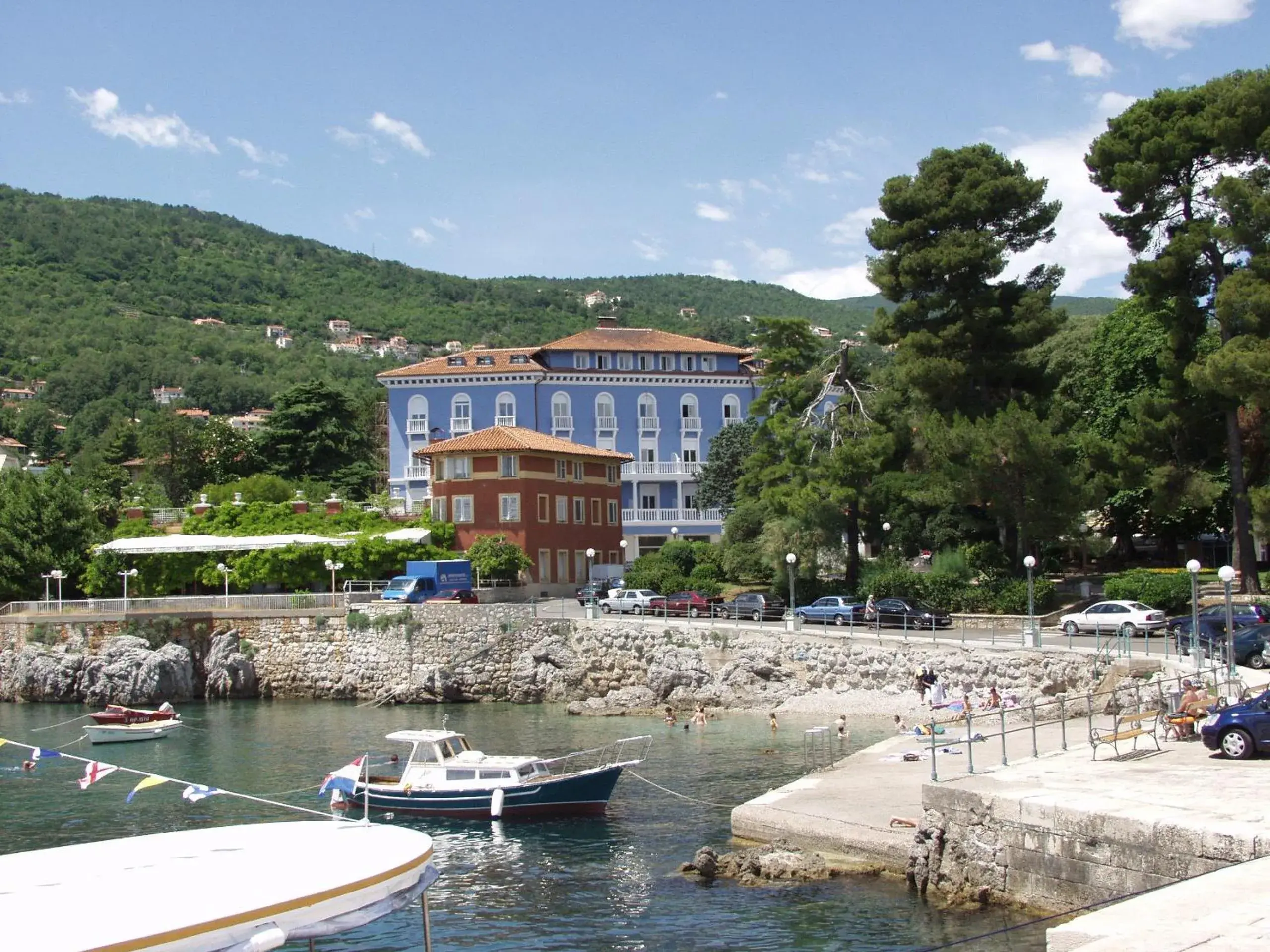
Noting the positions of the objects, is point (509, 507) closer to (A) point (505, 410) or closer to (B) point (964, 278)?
(A) point (505, 410)

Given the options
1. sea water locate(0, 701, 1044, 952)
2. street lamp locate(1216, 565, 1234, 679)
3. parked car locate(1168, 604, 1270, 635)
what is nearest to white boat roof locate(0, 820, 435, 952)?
sea water locate(0, 701, 1044, 952)

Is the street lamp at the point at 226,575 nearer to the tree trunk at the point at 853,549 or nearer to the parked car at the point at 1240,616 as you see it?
the tree trunk at the point at 853,549

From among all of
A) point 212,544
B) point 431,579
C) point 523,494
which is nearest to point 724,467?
point 523,494

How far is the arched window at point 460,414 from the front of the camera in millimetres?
73438

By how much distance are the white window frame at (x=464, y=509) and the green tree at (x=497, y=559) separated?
2.54 m

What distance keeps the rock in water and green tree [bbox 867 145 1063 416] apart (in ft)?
87.4

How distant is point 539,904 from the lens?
18250 mm

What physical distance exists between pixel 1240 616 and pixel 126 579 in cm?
4250

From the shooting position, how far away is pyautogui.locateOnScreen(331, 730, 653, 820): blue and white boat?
955 inches

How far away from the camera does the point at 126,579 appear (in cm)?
5175

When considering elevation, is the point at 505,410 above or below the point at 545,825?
above

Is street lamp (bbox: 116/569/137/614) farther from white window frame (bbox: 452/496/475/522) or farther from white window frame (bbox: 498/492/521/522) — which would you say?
white window frame (bbox: 498/492/521/522)

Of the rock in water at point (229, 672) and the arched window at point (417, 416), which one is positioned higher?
the arched window at point (417, 416)

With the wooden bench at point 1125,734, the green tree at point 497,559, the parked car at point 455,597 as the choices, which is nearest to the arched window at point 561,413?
the green tree at point 497,559
